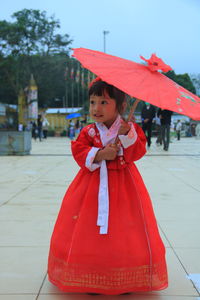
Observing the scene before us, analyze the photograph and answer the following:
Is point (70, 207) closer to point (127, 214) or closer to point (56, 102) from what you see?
→ point (127, 214)

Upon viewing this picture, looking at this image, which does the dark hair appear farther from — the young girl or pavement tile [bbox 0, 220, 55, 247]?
pavement tile [bbox 0, 220, 55, 247]

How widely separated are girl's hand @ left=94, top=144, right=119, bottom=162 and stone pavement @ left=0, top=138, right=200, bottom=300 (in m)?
0.77

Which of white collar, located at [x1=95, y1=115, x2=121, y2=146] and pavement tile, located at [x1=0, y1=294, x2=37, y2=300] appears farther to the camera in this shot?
white collar, located at [x1=95, y1=115, x2=121, y2=146]

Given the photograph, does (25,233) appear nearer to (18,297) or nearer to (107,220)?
(18,297)

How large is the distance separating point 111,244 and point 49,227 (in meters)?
1.42

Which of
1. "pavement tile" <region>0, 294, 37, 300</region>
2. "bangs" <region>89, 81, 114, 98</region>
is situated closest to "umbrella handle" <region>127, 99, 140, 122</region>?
"bangs" <region>89, 81, 114, 98</region>

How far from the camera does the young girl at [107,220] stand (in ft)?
6.38

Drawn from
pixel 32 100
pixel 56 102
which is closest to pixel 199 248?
pixel 32 100

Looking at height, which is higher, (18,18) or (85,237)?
(18,18)

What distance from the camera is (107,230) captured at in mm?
1961

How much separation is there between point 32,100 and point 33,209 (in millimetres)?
28075

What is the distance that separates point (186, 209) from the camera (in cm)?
390

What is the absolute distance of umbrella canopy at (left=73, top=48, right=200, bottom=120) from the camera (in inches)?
68.2

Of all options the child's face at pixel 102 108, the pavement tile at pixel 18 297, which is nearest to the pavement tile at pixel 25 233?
the pavement tile at pixel 18 297
